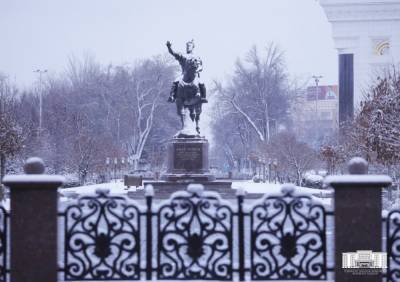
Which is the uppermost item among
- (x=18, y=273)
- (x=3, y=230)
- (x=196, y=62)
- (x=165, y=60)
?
(x=165, y=60)

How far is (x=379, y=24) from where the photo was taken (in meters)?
51.2

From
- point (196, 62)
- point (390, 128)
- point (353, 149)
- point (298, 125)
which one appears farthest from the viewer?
point (298, 125)

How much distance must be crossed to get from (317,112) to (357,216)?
79.7 meters

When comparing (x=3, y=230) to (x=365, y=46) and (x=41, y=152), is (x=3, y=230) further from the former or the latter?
(x=365, y=46)

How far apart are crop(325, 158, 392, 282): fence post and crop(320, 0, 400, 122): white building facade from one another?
1764 inches

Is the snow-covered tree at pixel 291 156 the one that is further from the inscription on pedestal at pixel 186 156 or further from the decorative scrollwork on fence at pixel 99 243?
the decorative scrollwork on fence at pixel 99 243

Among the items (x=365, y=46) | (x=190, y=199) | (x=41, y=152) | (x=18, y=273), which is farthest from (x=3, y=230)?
(x=365, y=46)

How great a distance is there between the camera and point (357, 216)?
6125 mm

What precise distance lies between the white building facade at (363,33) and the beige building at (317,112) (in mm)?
14091

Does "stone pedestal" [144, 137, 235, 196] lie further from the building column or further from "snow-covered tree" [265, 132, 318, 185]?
the building column

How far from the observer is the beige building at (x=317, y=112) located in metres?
73.0

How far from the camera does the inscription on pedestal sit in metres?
21.3

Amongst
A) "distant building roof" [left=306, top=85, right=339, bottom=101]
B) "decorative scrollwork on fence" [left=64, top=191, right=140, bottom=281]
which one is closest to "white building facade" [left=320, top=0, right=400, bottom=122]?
"decorative scrollwork on fence" [left=64, top=191, right=140, bottom=281]

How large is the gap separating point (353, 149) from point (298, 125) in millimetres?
37004
